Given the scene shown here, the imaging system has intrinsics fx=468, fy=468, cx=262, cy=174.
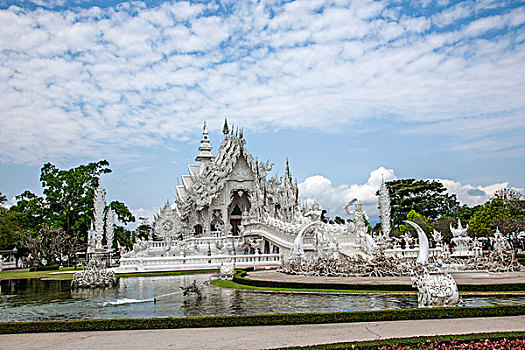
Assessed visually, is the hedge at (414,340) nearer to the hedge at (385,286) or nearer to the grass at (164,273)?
the hedge at (385,286)

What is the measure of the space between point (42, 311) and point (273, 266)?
16.2m

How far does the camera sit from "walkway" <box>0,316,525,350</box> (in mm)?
7543

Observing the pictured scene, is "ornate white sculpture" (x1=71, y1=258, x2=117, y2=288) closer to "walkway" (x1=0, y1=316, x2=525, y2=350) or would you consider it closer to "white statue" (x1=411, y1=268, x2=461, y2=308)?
"walkway" (x1=0, y1=316, x2=525, y2=350)

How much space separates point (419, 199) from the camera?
201ft

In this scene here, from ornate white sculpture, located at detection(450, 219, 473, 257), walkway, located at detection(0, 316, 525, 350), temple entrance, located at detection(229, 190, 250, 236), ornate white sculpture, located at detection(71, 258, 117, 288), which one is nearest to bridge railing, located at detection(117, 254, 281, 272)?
ornate white sculpture, located at detection(71, 258, 117, 288)

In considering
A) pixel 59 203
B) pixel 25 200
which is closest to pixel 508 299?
pixel 59 203

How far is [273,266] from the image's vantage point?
89.2ft

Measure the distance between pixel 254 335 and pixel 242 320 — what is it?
0.95 meters

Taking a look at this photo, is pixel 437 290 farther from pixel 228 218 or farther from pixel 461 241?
pixel 228 218

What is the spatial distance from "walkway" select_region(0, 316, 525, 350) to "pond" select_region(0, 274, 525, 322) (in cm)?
213

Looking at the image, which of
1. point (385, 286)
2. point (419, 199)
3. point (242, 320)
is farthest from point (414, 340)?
point (419, 199)

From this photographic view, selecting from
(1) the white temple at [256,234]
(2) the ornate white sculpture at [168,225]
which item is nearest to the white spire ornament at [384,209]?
(1) the white temple at [256,234]

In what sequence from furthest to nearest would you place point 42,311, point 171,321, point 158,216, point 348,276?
point 158,216, point 348,276, point 42,311, point 171,321

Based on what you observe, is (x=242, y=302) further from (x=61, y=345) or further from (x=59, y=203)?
(x=59, y=203)
